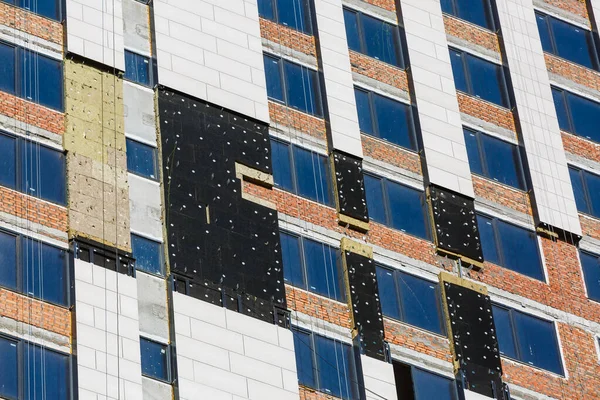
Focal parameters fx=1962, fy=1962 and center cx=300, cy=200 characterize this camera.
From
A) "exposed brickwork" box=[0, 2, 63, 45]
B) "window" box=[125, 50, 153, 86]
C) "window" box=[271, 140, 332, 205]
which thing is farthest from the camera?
"window" box=[271, 140, 332, 205]

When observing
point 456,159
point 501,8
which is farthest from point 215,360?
point 501,8

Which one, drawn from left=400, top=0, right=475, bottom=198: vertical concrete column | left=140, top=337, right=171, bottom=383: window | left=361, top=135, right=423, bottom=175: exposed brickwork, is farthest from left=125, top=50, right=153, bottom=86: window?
left=400, top=0, right=475, bottom=198: vertical concrete column

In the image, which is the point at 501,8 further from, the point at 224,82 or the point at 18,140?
the point at 18,140

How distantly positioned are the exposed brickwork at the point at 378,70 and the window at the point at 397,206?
3836mm

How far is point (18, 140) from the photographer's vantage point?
2016 inches

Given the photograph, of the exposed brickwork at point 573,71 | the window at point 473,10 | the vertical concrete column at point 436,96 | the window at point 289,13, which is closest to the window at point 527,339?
the vertical concrete column at point 436,96

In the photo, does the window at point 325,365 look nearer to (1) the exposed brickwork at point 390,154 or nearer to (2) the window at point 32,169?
(1) the exposed brickwork at point 390,154

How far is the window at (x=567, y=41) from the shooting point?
66.4m

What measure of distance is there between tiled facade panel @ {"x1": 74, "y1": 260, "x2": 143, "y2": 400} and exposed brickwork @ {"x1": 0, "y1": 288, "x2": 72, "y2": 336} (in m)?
0.44

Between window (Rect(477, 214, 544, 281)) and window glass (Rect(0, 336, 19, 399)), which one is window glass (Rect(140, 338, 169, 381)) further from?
window (Rect(477, 214, 544, 281))

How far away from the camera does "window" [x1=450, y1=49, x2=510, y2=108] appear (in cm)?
6300

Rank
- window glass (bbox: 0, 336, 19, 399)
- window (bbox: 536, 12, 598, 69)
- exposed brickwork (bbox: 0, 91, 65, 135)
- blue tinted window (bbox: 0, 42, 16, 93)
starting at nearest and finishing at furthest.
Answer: window glass (bbox: 0, 336, 19, 399) < exposed brickwork (bbox: 0, 91, 65, 135) < blue tinted window (bbox: 0, 42, 16, 93) < window (bbox: 536, 12, 598, 69)

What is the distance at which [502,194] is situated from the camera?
61.0 metres

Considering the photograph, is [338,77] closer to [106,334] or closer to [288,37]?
[288,37]
